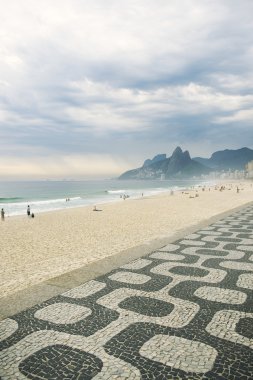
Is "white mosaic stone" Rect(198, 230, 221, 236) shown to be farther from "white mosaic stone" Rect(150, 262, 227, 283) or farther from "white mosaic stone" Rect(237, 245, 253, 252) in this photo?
"white mosaic stone" Rect(150, 262, 227, 283)

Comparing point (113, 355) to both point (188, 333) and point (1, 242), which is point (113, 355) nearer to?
point (188, 333)

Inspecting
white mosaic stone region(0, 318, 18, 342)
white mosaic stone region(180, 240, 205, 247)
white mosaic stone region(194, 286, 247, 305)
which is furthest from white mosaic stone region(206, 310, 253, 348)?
white mosaic stone region(180, 240, 205, 247)

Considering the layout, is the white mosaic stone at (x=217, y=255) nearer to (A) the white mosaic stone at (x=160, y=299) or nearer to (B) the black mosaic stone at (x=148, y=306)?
(A) the white mosaic stone at (x=160, y=299)

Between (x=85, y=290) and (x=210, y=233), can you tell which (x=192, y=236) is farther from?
(x=85, y=290)

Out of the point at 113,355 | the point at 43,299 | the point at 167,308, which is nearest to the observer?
the point at 113,355

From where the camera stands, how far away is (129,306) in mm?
5672

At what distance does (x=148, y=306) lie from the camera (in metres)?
5.67

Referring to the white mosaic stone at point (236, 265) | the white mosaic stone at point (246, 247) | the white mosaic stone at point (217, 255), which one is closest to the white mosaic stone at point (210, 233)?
the white mosaic stone at point (246, 247)

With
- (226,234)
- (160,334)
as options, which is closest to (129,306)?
(160,334)

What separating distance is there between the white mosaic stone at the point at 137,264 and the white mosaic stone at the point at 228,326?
319cm

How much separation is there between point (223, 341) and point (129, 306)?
6.12 feet

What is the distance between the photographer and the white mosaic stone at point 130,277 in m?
7.07

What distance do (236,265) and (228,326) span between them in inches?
148

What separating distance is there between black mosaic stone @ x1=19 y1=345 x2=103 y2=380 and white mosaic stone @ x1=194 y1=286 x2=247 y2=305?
2946 millimetres
